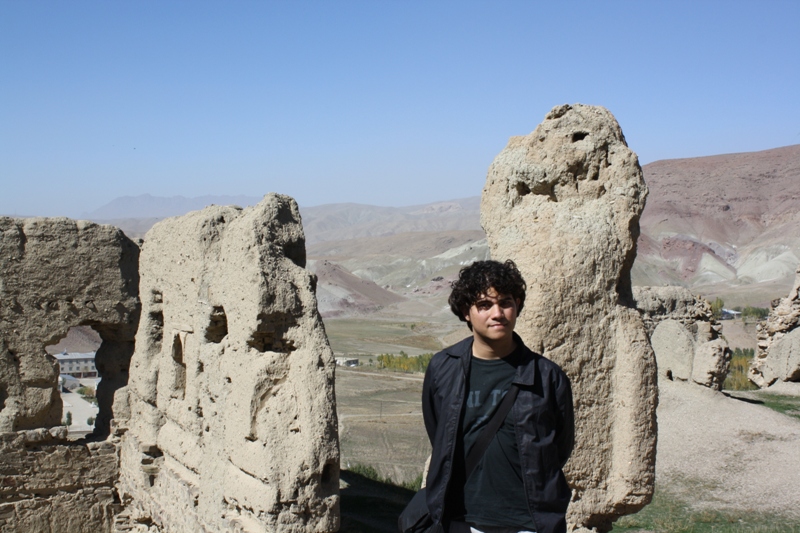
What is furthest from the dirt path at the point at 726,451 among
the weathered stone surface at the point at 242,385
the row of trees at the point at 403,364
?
the row of trees at the point at 403,364

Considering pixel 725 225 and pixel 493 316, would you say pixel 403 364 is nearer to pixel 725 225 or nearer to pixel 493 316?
pixel 493 316

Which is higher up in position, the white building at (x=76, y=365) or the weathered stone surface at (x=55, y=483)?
the weathered stone surface at (x=55, y=483)

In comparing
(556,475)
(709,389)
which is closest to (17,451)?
(556,475)

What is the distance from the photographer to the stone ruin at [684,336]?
14.3 m

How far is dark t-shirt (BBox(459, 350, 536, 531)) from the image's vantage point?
3309 mm

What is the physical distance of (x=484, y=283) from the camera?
347cm

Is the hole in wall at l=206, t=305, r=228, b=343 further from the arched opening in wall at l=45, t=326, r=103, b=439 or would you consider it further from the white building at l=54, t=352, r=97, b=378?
the white building at l=54, t=352, r=97, b=378

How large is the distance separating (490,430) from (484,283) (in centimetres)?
63

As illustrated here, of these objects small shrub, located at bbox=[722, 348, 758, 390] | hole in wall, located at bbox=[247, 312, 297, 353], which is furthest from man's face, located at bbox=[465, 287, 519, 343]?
small shrub, located at bbox=[722, 348, 758, 390]

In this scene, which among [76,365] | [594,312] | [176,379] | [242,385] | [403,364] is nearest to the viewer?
[594,312]

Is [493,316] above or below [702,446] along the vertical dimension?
above

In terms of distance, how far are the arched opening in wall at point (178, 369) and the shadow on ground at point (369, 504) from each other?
2246 millimetres

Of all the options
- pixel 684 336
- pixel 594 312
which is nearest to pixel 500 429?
pixel 594 312

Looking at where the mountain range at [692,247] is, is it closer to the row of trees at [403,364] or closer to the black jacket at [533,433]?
the row of trees at [403,364]
